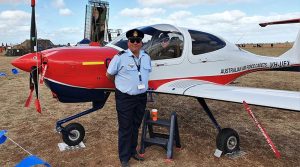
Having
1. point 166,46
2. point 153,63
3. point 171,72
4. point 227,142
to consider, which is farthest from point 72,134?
point 227,142

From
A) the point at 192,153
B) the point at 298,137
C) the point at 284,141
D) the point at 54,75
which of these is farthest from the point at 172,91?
the point at 298,137

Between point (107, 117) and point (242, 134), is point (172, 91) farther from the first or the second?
point (107, 117)

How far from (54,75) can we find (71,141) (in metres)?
1.43

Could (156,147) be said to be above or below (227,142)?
below

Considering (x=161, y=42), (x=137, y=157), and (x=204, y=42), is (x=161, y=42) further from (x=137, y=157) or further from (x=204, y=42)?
(x=137, y=157)

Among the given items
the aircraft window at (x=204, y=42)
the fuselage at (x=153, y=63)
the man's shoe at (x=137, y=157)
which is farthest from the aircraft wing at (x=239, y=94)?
the man's shoe at (x=137, y=157)

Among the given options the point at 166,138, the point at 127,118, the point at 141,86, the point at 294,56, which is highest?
the point at 294,56

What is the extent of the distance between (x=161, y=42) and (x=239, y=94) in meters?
2.04

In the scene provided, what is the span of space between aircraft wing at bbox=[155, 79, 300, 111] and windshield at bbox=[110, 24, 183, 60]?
63 cm

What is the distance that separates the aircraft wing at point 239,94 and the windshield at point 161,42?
0.63 meters

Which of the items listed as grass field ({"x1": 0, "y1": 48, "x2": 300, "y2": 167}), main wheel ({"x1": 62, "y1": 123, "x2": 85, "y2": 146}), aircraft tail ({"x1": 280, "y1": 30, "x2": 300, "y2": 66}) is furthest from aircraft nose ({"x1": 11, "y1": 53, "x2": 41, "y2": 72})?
aircraft tail ({"x1": 280, "y1": 30, "x2": 300, "y2": 66})

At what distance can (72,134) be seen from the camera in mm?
5430

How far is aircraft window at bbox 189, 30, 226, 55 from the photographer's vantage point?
6.13 meters

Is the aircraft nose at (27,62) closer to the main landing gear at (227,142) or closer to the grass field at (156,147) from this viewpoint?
the grass field at (156,147)
